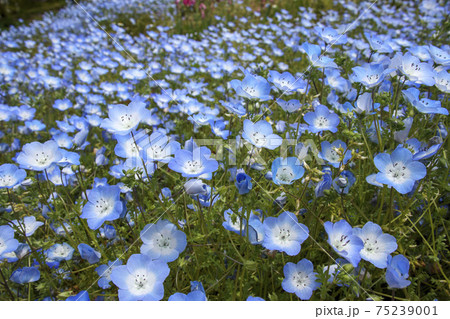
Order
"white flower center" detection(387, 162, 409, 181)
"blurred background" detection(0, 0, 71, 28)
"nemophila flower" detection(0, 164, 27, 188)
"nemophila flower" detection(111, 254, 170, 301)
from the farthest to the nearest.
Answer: "blurred background" detection(0, 0, 71, 28), "nemophila flower" detection(0, 164, 27, 188), "white flower center" detection(387, 162, 409, 181), "nemophila flower" detection(111, 254, 170, 301)

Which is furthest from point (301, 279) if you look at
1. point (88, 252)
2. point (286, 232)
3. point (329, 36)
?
point (329, 36)

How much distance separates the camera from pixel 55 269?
68.3 inches

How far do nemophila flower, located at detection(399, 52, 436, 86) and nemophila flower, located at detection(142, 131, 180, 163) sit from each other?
124 cm

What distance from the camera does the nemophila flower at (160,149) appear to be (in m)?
1.51

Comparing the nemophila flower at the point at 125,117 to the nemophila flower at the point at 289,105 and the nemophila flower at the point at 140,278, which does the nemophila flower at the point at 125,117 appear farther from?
the nemophila flower at the point at 289,105


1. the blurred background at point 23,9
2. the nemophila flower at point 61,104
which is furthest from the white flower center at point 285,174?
the blurred background at point 23,9

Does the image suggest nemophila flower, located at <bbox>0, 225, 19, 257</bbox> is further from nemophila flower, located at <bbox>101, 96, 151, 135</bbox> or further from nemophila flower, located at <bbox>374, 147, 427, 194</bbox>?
nemophila flower, located at <bbox>374, 147, 427, 194</bbox>

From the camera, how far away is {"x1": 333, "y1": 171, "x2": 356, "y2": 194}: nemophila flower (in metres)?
1.44

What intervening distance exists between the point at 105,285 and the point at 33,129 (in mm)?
2014

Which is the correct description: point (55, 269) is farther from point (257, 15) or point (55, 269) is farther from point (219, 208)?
point (257, 15)

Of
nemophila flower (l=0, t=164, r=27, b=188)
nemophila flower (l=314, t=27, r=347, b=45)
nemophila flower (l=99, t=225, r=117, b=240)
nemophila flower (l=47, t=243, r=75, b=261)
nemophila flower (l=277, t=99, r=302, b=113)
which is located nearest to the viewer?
nemophila flower (l=0, t=164, r=27, b=188)

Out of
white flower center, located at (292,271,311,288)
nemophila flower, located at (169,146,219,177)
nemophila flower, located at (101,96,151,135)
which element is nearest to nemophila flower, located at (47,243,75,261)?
nemophila flower, located at (101,96,151,135)

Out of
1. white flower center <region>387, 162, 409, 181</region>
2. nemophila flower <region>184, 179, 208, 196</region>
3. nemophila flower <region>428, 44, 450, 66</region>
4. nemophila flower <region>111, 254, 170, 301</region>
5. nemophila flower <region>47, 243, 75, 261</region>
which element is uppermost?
nemophila flower <region>428, 44, 450, 66</region>

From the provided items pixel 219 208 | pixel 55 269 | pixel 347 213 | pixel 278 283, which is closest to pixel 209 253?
pixel 219 208
